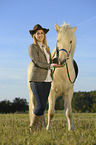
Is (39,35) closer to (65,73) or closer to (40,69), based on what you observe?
(40,69)

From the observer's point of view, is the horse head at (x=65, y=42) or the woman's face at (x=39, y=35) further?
the woman's face at (x=39, y=35)

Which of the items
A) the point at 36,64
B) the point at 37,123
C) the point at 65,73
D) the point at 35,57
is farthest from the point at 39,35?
the point at 37,123

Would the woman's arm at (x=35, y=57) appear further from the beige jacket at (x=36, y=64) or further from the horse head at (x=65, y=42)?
the horse head at (x=65, y=42)

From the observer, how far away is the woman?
476 cm

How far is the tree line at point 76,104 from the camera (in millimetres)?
14383

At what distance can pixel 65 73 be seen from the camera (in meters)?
5.33

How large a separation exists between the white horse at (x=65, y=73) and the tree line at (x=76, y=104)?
908 centimetres

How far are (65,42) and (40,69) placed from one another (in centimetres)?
85

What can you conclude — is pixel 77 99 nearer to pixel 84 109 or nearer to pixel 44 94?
pixel 84 109

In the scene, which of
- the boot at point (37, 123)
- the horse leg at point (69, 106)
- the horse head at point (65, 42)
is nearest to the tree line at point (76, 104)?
the horse leg at point (69, 106)

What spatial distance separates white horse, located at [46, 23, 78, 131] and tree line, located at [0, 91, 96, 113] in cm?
908

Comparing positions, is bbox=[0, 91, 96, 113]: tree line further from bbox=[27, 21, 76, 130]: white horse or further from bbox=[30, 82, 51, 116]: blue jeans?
bbox=[30, 82, 51, 116]: blue jeans

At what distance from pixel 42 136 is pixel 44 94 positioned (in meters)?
0.95

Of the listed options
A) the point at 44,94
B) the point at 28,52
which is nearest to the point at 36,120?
the point at 44,94
